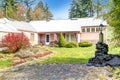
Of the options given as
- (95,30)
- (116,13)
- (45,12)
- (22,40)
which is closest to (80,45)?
(95,30)

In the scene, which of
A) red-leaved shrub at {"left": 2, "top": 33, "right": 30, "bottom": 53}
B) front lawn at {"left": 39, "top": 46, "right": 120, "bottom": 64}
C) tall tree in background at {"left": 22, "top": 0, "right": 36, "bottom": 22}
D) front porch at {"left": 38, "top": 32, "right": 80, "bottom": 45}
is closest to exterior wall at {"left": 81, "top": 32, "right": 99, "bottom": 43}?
front porch at {"left": 38, "top": 32, "right": 80, "bottom": 45}

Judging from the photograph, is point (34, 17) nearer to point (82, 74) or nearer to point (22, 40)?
point (22, 40)

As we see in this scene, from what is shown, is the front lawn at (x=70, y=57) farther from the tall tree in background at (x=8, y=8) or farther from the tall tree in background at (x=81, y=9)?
the tall tree in background at (x=81, y=9)

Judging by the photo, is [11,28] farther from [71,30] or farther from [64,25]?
[64,25]

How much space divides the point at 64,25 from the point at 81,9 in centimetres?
2571

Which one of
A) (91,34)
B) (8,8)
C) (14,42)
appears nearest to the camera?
(14,42)

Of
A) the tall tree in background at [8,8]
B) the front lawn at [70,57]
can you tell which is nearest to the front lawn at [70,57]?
the front lawn at [70,57]

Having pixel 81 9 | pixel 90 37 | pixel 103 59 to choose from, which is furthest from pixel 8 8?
pixel 81 9

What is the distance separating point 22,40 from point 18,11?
34.1 meters

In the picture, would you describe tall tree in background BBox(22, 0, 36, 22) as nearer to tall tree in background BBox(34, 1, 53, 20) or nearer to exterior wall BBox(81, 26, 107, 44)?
tall tree in background BBox(34, 1, 53, 20)

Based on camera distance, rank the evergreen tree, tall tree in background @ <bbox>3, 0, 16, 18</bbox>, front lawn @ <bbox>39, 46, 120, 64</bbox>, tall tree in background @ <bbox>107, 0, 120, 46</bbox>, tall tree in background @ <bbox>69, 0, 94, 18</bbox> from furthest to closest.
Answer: tall tree in background @ <bbox>69, 0, 94, 18</bbox> → the evergreen tree → tall tree in background @ <bbox>3, 0, 16, 18</bbox> → front lawn @ <bbox>39, 46, 120, 64</bbox> → tall tree in background @ <bbox>107, 0, 120, 46</bbox>

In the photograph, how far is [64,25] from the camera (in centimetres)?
4331

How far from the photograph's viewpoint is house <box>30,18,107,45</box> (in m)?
41.4

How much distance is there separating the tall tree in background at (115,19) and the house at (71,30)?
2702cm
